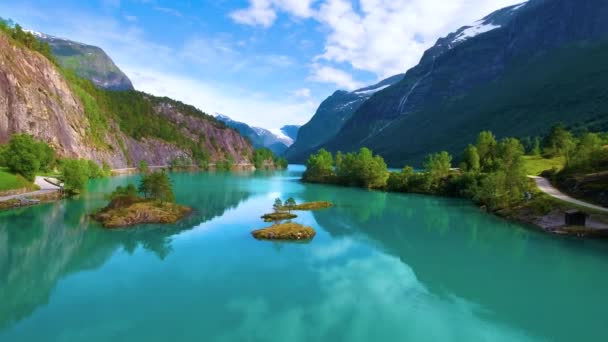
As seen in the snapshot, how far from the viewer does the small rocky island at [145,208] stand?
54.0 meters

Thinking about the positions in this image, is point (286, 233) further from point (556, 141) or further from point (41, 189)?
point (556, 141)

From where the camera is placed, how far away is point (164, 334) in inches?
873

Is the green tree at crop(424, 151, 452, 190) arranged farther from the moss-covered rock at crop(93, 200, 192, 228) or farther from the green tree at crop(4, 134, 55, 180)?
the green tree at crop(4, 134, 55, 180)

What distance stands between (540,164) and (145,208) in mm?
101266

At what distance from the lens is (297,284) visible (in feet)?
102

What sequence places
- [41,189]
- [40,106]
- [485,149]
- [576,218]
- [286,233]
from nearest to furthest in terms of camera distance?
[286,233], [576,218], [41,189], [485,149], [40,106]

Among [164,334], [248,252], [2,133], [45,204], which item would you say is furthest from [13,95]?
[164,334]

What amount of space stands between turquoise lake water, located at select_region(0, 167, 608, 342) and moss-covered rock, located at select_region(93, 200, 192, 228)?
8.21 feet

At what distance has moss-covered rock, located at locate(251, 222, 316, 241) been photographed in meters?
47.3

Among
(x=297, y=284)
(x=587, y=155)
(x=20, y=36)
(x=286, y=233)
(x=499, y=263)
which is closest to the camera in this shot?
(x=297, y=284)

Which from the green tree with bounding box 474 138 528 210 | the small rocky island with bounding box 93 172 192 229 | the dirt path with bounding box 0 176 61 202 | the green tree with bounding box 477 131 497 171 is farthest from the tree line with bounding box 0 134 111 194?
the green tree with bounding box 477 131 497 171

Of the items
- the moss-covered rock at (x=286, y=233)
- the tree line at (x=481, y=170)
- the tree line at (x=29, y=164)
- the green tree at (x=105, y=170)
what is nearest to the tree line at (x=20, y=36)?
the green tree at (x=105, y=170)

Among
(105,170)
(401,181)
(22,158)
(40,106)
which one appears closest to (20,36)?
(40,106)

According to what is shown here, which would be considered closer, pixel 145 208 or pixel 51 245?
pixel 51 245
